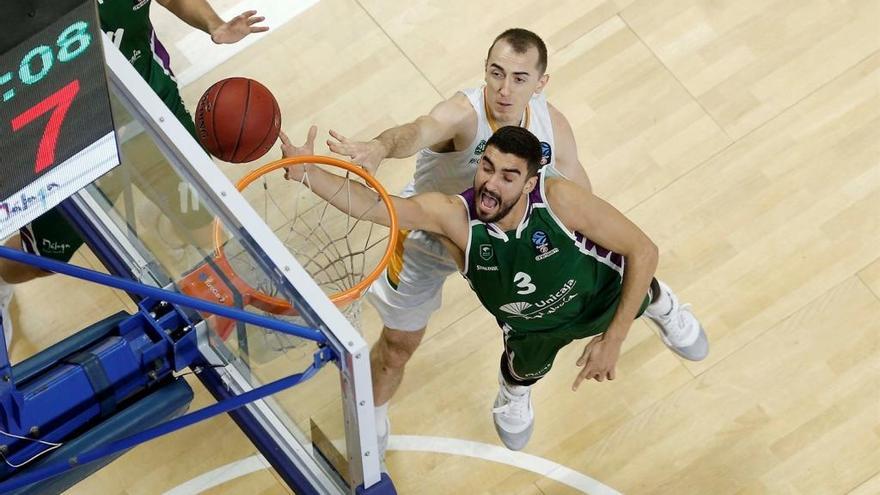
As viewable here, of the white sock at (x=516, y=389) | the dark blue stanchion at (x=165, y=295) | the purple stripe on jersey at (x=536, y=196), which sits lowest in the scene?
the white sock at (x=516, y=389)

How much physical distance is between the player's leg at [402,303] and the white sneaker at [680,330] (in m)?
0.72

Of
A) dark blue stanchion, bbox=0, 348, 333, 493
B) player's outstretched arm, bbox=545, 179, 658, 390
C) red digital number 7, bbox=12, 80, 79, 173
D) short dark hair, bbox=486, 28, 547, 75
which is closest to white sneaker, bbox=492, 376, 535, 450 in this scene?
player's outstretched arm, bbox=545, 179, 658, 390

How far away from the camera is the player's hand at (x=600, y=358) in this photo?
12.9 ft

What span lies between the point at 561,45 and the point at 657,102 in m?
0.42

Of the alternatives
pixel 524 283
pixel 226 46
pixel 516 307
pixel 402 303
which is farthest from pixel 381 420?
pixel 226 46

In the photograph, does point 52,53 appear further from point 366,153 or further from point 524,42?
point 524,42

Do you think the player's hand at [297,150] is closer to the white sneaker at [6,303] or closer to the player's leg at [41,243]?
the player's leg at [41,243]

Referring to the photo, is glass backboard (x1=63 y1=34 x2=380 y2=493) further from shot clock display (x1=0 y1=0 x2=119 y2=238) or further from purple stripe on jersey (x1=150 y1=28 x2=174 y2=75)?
purple stripe on jersey (x1=150 y1=28 x2=174 y2=75)

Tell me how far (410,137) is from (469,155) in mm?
263

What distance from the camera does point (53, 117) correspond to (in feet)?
8.64

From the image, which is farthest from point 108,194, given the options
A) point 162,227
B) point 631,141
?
point 631,141

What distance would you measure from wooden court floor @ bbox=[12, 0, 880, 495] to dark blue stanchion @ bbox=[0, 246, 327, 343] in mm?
1474

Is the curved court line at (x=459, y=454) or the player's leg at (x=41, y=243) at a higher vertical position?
the player's leg at (x=41, y=243)

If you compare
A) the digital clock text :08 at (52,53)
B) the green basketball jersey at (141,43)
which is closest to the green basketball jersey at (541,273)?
the green basketball jersey at (141,43)
